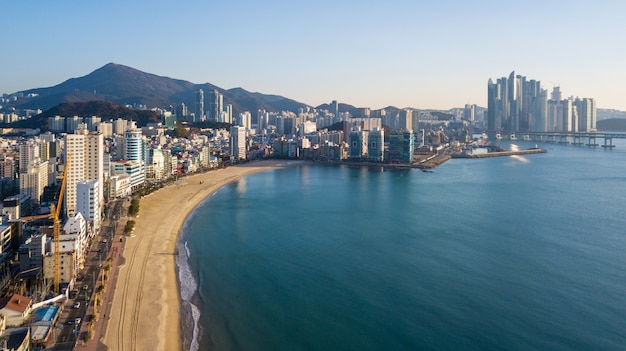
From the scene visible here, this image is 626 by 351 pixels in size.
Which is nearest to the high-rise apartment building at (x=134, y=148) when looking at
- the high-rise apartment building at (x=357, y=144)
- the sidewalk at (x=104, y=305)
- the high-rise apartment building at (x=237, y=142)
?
the sidewalk at (x=104, y=305)

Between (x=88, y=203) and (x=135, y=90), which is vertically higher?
(x=135, y=90)

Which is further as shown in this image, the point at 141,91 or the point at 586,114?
the point at 141,91

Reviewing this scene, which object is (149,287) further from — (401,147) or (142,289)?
(401,147)

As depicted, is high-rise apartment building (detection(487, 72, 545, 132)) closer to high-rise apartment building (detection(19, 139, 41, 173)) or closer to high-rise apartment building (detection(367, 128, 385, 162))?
high-rise apartment building (detection(367, 128, 385, 162))

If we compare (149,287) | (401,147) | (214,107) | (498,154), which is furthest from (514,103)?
(149,287)

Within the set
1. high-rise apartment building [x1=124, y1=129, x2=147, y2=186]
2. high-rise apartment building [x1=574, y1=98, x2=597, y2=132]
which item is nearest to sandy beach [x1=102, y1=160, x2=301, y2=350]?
high-rise apartment building [x1=124, y1=129, x2=147, y2=186]

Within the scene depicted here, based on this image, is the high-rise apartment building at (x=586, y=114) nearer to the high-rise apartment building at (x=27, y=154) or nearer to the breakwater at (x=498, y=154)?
the breakwater at (x=498, y=154)

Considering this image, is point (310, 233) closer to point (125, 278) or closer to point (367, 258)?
point (367, 258)
